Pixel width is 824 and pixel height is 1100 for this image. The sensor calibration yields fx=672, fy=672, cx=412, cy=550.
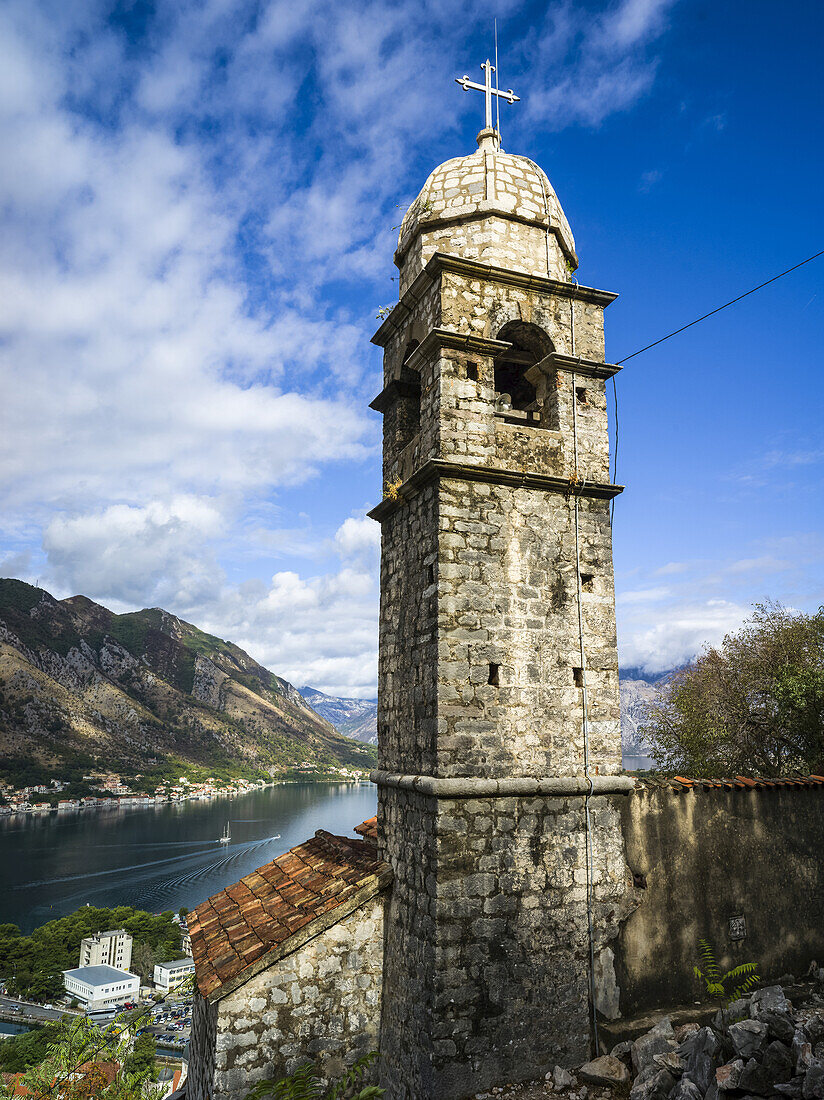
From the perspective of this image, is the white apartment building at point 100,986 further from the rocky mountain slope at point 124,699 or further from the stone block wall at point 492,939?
the rocky mountain slope at point 124,699

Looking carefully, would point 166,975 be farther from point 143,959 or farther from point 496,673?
point 496,673

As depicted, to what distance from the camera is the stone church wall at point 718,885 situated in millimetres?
5730

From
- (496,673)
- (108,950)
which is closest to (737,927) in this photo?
(496,673)

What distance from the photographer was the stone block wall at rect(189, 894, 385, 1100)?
508cm

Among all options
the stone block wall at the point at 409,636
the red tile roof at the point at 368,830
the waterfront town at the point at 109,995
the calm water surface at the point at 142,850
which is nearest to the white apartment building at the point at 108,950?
the waterfront town at the point at 109,995

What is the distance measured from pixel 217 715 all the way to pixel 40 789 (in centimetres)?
5918

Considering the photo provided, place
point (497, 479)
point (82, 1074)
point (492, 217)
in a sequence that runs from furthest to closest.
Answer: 1. point (492, 217)
2. point (82, 1074)
3. point (497, 479)

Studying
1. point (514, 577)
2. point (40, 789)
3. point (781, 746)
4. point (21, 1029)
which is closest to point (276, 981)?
point (514, 577)

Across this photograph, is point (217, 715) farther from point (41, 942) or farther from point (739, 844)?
point (739, 844)

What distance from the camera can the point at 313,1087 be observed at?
524 centimetres

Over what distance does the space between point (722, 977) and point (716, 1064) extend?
1.60m

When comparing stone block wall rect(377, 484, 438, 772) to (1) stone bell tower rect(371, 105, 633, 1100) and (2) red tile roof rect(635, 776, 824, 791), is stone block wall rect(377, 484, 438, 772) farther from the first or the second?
(2) red tile roof rect(635, 776, 824, 791)

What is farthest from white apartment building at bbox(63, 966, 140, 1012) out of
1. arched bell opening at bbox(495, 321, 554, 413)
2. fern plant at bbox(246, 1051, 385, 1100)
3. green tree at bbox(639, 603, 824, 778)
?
arched bell opening at bbox(495, 321, 554, 413)

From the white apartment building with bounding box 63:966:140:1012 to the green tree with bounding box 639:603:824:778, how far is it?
4508 cm
